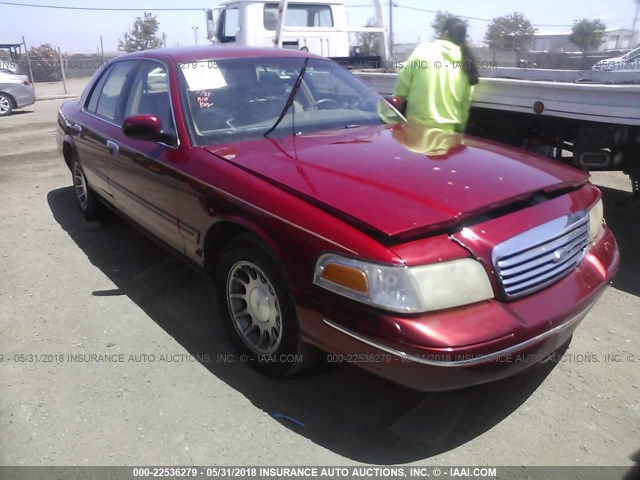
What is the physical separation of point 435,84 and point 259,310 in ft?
8.35

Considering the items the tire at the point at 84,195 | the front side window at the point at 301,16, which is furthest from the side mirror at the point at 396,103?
the front side window at the point at 301,16

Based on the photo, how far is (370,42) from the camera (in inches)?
404

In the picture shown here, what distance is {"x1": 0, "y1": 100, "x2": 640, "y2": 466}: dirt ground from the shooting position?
8.14 ft

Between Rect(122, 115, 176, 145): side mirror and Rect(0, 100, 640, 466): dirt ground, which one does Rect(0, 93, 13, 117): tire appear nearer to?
Rect(0, 100, 640, 466): dirt ground

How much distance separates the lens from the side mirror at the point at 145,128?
10.7 feet

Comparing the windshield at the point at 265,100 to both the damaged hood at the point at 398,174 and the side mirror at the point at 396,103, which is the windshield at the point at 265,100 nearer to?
the damaged hood at the point at 398,174

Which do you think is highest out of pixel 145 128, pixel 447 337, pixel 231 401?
pixel 145 128

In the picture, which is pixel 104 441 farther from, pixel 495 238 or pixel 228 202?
pixel 495 238

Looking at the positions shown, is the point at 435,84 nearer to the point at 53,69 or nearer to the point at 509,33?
the point at 509,33

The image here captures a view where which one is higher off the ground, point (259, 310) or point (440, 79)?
point (440, 79)

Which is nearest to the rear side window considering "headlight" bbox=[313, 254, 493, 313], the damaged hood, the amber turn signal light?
the damaged hood

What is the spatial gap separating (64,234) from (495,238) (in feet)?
14.1

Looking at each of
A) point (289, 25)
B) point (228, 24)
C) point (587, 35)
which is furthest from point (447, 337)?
point (228, 24)

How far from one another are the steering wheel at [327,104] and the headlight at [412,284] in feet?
5.77
